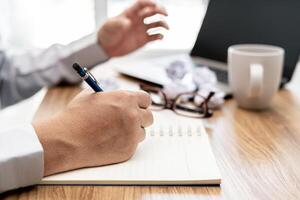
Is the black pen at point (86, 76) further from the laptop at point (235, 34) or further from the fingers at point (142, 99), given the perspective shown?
the laptop at point (235, 34)

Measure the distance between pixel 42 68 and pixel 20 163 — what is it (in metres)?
0.59

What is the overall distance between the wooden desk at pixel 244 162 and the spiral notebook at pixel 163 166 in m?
0.01

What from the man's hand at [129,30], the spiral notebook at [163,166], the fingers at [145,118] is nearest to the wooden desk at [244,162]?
the spiral notebook at [163,166]

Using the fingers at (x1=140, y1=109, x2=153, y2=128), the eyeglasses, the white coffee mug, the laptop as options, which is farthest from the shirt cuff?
the fingers at (x1=140, y1=109, x2=153, y2=128)

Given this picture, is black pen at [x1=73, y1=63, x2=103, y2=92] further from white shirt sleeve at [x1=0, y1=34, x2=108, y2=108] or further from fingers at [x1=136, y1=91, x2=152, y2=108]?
white shirt sleeve at [x1=0, y1=34, x2=108, y2=108]

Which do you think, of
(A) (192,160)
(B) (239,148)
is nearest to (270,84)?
(B) (239,148)

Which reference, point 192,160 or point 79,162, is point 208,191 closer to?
point 192,160

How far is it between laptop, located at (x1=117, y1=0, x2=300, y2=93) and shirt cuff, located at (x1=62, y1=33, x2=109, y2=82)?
0.10 m

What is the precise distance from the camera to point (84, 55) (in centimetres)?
111

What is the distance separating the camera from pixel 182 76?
39.8 inches

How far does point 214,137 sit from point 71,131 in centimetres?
27

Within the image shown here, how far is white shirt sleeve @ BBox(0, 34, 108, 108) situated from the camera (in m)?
1.08

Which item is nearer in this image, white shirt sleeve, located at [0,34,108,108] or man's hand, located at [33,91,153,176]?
man's hand, located at [33,91,153,176]

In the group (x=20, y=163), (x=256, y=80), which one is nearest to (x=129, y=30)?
(x=256, y=80)
